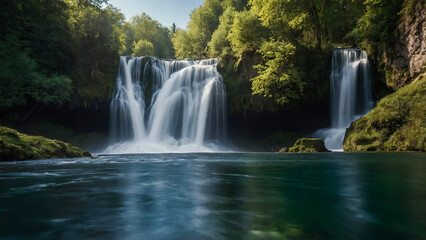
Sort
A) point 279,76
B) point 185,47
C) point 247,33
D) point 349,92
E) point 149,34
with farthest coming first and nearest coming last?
point 149,34 → point 185,47 → point 247,33 → point 279,76 → point 349,92

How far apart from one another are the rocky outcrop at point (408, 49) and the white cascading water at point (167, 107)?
10.8 metres

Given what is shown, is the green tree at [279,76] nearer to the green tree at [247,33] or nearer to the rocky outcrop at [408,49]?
the green tree at [247,33]

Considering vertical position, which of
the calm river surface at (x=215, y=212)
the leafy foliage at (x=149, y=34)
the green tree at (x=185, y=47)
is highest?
the leafy foliage at (x=149, y=34)

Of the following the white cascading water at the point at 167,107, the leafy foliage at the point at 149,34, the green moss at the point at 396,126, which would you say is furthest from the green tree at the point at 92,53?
the leafy foliage at the point at 149,34

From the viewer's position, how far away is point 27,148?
746 cm

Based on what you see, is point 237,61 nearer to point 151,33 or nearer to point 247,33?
point 247,33

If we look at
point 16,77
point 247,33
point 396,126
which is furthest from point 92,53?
point 396,126

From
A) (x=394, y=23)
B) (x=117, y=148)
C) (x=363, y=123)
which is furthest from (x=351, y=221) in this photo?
(x=117, y=148)

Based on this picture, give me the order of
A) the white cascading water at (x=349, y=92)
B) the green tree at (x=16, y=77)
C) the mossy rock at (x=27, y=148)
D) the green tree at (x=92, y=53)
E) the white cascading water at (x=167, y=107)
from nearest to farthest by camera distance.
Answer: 1. the mossy rock at (x=27, y=148)
2. the white cascading water at (x=349, y=92)
3. the green tree at (x=16, y=77)
4. the white cascading water at (x=167, y=107)
5. the green tree at (x=92, y=53)

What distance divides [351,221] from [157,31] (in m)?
53.6

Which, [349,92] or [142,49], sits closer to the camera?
[349,92]

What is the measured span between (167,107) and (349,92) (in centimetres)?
1271

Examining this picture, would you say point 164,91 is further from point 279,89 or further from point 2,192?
point 2,192

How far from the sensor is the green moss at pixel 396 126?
10.5m
